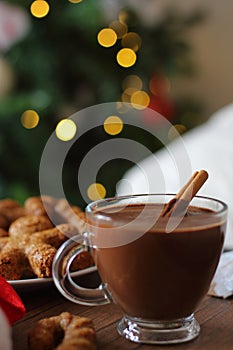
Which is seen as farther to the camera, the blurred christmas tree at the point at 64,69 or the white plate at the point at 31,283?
the blurred christmas tree at the point at 64,69

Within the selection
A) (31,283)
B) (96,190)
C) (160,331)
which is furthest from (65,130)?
(160,331)

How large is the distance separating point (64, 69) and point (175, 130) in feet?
1.77

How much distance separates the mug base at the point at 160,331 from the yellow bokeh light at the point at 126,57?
5.84 feet

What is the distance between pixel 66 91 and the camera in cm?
245

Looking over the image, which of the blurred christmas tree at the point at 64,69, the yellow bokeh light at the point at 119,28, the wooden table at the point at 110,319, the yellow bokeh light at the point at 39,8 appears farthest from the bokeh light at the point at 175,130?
the wooden table at the point at 110,319

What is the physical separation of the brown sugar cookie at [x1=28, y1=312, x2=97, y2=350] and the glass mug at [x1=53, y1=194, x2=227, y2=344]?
2.1 inches

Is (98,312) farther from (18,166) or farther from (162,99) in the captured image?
(162,99)

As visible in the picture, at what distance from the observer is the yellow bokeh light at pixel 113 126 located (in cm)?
243

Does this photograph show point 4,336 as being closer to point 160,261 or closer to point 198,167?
point 160,261

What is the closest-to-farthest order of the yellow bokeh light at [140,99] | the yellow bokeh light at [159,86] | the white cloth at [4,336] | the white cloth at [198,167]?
the white cloth at [4,336]
the white cloth at [198,167]
the yellow bokeh light at [140,99]
the yellow bokeh light at [159,86]

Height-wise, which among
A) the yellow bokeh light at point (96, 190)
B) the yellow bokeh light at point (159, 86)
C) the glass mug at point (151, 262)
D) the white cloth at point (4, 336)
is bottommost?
the yellow bokeh light at point (96, 190)

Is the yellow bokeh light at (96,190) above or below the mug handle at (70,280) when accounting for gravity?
below

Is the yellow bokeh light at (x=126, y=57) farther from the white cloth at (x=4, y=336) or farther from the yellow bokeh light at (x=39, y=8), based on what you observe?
the white cloth at (x=4, y=336)

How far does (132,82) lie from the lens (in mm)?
2502
